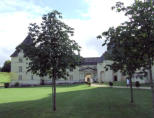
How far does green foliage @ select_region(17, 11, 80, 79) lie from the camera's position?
32.8 feet

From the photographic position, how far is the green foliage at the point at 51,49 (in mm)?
9984

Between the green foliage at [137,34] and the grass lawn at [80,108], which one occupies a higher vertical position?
the green foliage at [137,34]

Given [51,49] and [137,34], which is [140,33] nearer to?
[137,34]

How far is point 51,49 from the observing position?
10125 mm

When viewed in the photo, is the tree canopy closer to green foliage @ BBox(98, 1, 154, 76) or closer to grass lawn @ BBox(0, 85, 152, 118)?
green foliage @ BBox(98, 1, 154, 76)

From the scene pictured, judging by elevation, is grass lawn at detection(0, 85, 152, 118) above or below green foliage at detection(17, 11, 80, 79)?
below

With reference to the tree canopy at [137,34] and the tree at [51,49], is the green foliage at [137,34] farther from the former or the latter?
the tree at [51,49]

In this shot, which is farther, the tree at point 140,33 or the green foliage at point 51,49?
the green foliage at point 51,49

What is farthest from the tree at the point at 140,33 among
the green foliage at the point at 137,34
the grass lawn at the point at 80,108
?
the grass lawn at the point at 80,108

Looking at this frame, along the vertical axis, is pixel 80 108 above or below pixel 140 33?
below

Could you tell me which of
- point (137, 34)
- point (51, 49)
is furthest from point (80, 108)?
point (137, 34)

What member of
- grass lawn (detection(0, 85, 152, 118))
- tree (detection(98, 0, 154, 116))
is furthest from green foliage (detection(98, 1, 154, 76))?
grass lawn (detection(0, 85, 152, 118))

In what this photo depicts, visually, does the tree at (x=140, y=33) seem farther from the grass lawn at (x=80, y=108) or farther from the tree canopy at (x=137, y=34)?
the grass lawn at (x=80, y=108)

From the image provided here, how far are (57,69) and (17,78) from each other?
5122cm
